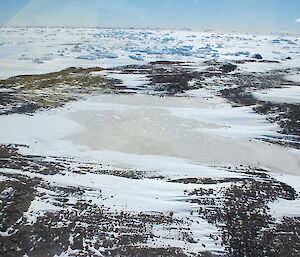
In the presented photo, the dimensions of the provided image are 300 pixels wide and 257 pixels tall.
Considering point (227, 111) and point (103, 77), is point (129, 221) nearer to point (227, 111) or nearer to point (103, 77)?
point (227, 111)

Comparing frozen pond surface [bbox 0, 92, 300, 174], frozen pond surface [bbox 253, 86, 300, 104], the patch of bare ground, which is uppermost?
frozen pond surface [bbox 253, 86, 300, 104]

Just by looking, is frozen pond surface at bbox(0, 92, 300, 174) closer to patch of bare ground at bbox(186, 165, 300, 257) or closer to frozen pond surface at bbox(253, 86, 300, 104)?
patch of bare ground at bbox(186, 165, 300, 257)

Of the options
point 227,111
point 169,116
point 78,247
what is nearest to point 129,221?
point 78,247

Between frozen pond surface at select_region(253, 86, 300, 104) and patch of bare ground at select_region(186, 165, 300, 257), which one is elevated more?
frozen pond surface at select_region(253, 86, 300, 104)

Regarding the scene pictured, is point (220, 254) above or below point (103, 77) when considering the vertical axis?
below

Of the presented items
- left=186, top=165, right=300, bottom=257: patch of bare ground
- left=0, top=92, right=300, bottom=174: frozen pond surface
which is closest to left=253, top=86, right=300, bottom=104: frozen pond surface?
left=0, top=92, right=300, bottom=174: frozen pond surface

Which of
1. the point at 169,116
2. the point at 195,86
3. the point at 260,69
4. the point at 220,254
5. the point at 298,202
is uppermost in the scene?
the point at 260,69

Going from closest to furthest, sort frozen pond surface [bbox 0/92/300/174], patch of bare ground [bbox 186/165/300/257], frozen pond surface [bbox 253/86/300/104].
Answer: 1. patch of bare ground [bbox 186/165/300/257]
2. frozen pond surface [bbox 0/92/300/174]
3. frozen pond surface [bbox 253/86/300/104]

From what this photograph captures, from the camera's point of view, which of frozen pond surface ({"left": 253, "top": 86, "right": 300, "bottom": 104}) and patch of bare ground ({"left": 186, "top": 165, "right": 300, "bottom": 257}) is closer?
patch of bare ground ({"left": 186, "top": 165, "right": 300, "bottom": 257})

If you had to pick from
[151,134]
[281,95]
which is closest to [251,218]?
[151,134]

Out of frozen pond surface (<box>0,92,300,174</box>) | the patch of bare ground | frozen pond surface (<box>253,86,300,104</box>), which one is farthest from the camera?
frozen pond surface (<box>253,86,300,104</box>)

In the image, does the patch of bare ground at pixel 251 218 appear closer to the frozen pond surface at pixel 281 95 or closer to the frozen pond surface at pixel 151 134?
the frozen pond surface at pixel 151 134
